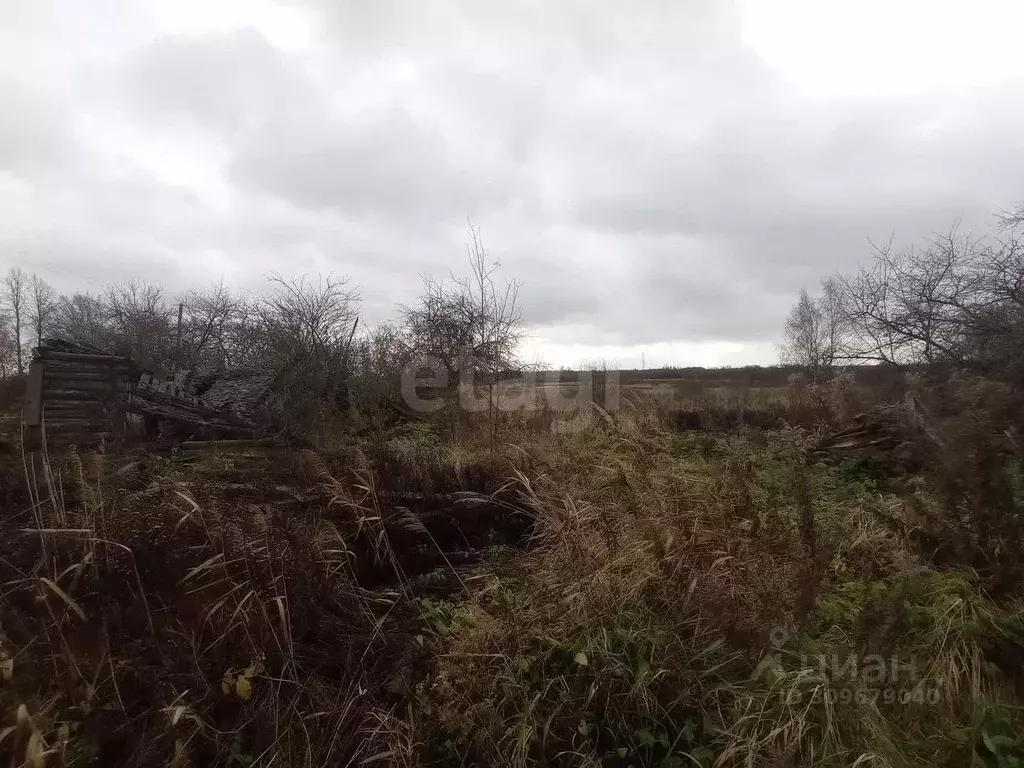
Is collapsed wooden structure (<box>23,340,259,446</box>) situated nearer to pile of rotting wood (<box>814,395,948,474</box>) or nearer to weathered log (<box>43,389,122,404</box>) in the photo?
weathered log (<box>43,389,122,404</box>)

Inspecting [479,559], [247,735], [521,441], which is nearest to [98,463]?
[247,735]

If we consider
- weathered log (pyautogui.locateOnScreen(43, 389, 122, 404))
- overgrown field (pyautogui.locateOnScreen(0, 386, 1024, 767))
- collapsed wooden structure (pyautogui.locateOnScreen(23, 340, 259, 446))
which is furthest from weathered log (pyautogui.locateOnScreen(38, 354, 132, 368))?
overgrown field (pyautogui.locateOnScreen(0, 386, 1024, 767))

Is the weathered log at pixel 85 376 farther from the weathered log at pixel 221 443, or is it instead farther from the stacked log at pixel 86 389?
the weathered log at pixel 221 443

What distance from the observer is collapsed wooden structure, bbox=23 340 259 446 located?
932 centimetres

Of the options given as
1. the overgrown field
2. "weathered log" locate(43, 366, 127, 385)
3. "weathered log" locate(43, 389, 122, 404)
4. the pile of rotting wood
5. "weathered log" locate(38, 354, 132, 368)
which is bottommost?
the overgrown field

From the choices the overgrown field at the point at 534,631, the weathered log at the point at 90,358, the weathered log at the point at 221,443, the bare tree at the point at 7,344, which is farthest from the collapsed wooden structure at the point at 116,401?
the bare tree at the point at 7,344

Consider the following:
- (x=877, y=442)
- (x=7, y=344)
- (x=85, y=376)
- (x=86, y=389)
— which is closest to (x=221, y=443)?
(x=86, y=389)

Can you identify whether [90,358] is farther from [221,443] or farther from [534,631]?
[534,631]

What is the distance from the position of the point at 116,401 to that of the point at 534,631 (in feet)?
33.6

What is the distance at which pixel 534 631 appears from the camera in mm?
3400

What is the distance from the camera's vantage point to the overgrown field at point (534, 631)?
8.62ft

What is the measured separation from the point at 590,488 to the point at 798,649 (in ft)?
8.79

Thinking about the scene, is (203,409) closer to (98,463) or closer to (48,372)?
(48,372)

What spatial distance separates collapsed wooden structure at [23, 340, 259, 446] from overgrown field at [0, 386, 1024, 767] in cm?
605
